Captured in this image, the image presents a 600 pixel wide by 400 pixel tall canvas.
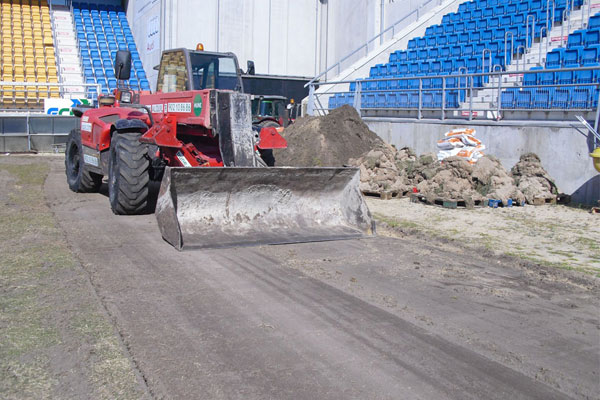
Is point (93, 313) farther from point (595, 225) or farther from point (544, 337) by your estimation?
point (595, 225)

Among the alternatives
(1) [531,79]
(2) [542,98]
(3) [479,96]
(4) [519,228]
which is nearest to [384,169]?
(3) [479,96]

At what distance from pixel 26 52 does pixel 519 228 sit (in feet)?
93.3

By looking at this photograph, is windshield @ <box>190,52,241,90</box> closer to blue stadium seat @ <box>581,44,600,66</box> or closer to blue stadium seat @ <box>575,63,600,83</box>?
blue stadium seat @ <box>575,63,600,83</box>

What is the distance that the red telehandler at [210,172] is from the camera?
7.65 meters

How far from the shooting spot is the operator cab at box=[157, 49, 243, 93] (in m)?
9.52

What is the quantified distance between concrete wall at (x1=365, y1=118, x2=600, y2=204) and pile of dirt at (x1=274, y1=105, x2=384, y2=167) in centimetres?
230

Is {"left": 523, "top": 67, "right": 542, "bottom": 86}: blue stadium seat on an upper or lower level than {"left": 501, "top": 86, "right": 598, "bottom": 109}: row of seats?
upper

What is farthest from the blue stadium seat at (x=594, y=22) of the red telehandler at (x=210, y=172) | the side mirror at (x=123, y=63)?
the side mirror at (x=123, y=63)

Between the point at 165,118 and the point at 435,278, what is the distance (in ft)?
15.8

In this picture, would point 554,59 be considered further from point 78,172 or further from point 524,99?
point 78,172

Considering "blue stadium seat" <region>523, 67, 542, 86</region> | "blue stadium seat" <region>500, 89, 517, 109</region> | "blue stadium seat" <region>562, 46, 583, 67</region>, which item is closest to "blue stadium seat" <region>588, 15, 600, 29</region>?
"blue stadium seat" <region>562, 46, 583, 67</region>

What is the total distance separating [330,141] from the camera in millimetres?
15555

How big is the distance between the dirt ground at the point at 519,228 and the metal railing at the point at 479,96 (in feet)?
7.93

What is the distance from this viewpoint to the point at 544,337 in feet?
16.0
